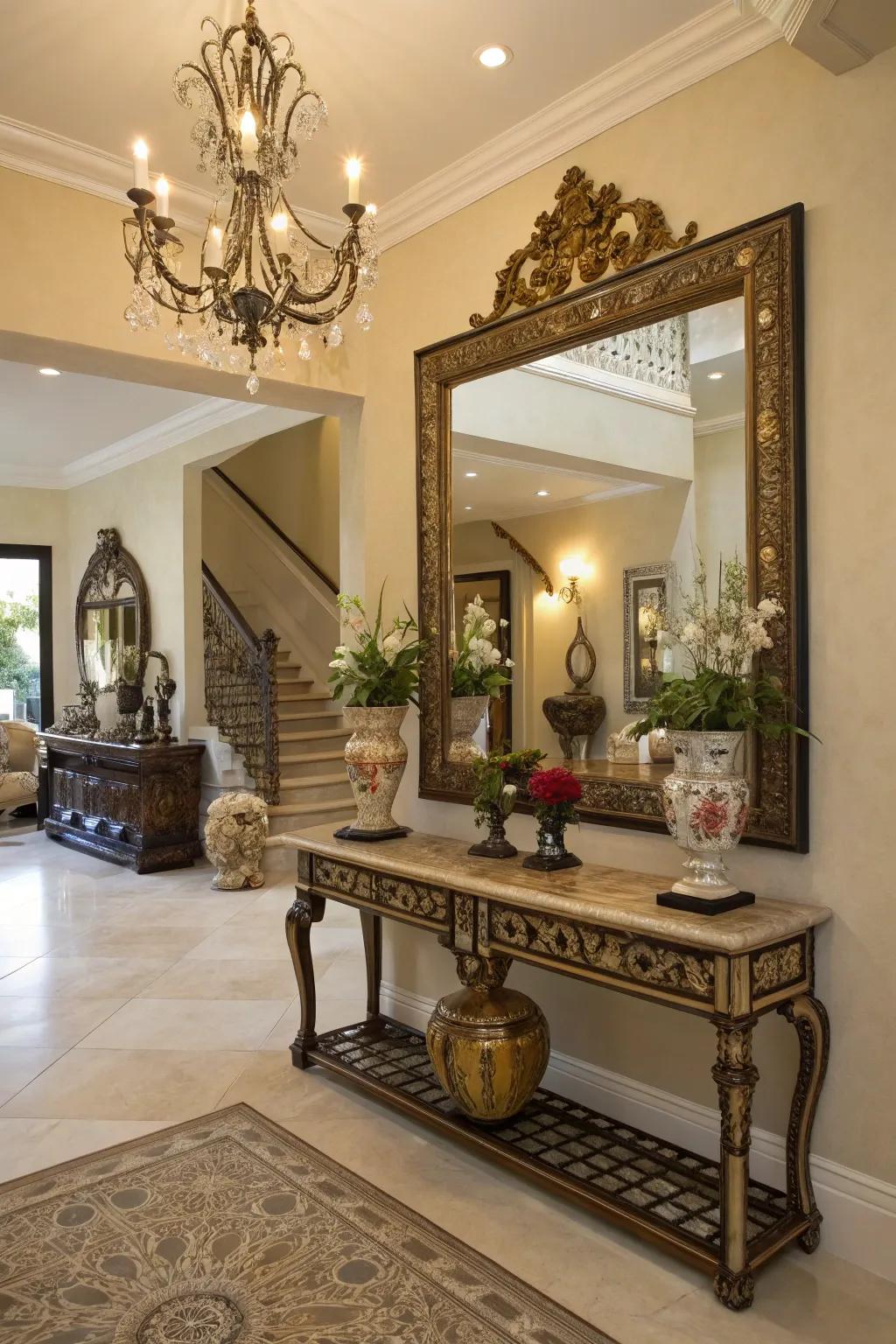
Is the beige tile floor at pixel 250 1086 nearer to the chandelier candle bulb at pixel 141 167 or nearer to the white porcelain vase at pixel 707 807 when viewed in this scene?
the white porcelain vase at pixel 707 807

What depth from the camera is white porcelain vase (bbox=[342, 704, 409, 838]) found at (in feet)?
11.1

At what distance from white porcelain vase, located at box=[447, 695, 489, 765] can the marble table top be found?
313mm

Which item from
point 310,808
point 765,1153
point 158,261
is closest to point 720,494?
point 158,261

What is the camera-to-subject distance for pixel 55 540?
9.09 meters

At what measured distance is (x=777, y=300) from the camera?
8.13ft

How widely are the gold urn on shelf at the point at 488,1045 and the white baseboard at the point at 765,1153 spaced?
264 millimetres

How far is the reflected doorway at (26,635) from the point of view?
8.93 m

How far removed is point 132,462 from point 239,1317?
6991 mm

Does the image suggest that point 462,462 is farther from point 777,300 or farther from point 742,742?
point 742,742

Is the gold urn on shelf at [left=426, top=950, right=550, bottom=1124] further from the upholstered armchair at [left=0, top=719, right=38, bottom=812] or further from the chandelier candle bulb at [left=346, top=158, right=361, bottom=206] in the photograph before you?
the upholstered armchair at [left=0, top=719, right=38, bottom=812]

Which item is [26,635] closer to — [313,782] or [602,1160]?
[313,782]

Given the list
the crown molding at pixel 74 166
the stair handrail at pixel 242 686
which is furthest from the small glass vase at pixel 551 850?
the stair handrail at pixel 242 686

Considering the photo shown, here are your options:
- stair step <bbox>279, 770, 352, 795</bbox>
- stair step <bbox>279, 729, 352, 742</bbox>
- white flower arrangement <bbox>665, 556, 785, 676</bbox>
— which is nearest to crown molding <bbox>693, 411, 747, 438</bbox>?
white flower arrangement <bbox>665, 556, 785, 676</bbox>

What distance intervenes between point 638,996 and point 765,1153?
2.20ft
